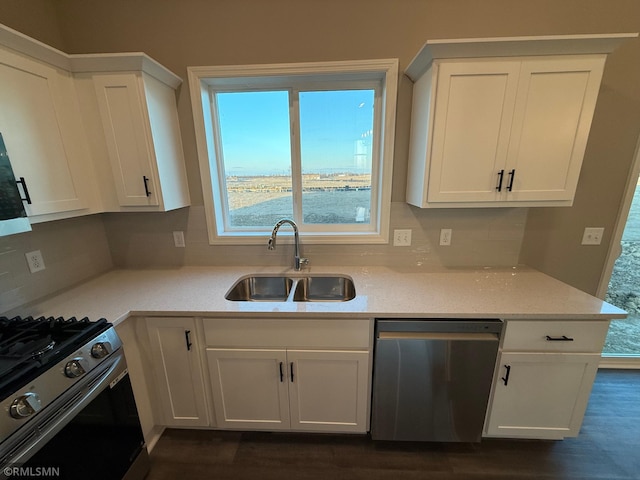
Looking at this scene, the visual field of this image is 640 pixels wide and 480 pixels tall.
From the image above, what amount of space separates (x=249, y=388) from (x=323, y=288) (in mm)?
779

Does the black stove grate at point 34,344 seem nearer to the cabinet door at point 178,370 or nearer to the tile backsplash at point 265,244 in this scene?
the cabinet door at point 178,370

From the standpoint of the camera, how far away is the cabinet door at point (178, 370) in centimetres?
140

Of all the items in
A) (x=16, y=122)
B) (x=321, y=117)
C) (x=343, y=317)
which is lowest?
(x=343, y=317)

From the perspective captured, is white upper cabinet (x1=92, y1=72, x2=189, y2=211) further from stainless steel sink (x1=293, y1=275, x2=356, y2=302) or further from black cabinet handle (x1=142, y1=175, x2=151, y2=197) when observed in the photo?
stainless steel sink (x1=293, y1=275, x2=356, y2=302)

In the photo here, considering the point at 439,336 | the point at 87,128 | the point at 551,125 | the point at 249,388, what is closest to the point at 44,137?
the point at 87,128

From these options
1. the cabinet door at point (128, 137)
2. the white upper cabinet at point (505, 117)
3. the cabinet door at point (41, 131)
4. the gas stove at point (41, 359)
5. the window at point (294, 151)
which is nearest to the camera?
the gas stove at point (41, 359)

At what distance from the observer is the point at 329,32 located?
157cm

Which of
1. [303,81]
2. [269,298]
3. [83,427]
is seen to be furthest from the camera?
[269,298]

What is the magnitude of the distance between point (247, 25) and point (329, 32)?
0.52 meters

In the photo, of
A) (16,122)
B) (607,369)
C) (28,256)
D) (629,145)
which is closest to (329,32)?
(16,122)

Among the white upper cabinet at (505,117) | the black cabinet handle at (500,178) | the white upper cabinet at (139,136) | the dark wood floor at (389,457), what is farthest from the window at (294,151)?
the dark wood floor at (389,457)

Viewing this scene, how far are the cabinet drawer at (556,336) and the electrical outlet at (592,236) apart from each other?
2.72 ft

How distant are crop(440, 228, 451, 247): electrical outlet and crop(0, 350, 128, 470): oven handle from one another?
79.8 inches

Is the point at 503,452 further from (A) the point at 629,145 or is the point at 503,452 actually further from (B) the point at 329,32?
(B) the point at 329,32
